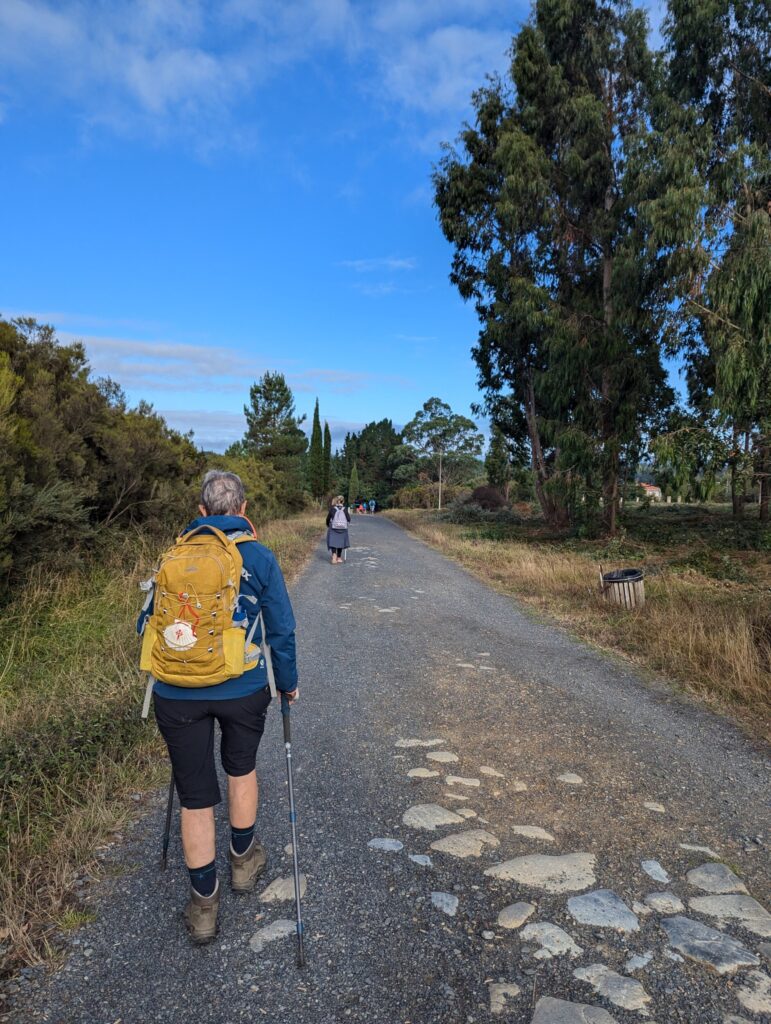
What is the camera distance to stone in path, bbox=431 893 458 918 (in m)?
2.55

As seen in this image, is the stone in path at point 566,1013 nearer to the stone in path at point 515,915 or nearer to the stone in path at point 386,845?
the stone in path at point 515,915

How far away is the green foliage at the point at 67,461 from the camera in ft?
22.7

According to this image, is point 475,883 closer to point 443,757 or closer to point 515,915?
point 515,915

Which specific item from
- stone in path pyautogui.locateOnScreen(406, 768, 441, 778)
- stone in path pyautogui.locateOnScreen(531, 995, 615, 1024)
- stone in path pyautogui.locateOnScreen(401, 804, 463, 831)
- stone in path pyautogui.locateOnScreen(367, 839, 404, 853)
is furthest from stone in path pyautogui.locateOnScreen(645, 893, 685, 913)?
stone in path pyautogui.locateOnScreen(406, 768, 441, 778)

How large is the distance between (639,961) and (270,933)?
145 centimetres

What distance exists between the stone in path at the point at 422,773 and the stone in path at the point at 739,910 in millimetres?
1578

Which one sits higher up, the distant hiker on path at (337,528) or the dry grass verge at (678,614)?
the distant hiker on path at (337,528)

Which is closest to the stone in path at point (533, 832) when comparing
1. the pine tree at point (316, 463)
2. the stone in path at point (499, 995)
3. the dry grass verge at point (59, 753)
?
the stone in path at point (499, 995)

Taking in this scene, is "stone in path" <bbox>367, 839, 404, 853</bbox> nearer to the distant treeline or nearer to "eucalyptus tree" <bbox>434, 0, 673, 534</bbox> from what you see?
the distant treeline

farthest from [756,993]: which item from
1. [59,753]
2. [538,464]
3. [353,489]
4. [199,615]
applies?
[353,489]

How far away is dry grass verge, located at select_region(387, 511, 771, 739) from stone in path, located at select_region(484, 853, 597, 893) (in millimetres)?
2532

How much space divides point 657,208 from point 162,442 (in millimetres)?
11585

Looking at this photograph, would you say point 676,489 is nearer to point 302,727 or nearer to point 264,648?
point 302,727

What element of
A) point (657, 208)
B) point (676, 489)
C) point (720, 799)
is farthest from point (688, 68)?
point (720, 799)
